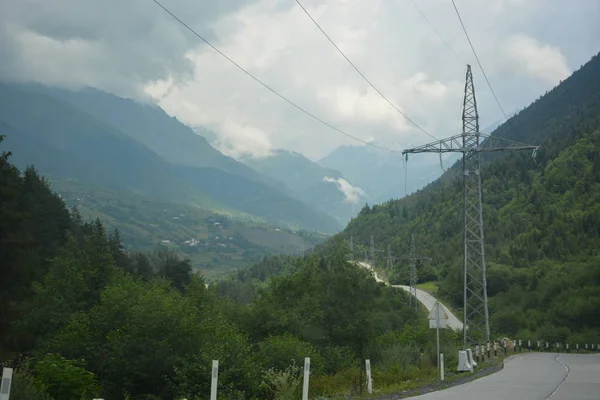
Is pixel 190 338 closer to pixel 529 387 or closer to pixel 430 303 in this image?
pixel 529 387

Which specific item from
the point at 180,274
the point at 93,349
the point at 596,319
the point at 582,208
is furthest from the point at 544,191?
the point at 93,349

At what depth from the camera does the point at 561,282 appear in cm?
9938

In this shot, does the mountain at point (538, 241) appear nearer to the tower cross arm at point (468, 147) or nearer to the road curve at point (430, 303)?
the road curve at point (430, 303)

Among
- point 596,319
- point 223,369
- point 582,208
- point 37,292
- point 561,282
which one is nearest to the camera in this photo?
A: point 223,369

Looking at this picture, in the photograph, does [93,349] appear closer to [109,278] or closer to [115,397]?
[115,397]

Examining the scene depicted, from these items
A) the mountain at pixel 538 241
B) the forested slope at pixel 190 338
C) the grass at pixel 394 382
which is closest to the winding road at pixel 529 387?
the grass at pixel 394 382

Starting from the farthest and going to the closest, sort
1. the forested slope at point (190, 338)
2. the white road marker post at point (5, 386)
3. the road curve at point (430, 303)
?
Answer: the road curve at point (430, 303), the forested slope at point (190, 338), the white road marker post at point (5, 386)

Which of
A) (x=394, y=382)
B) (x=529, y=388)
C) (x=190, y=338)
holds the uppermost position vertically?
(x=190, y=338)

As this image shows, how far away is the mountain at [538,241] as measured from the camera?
91.4 metres

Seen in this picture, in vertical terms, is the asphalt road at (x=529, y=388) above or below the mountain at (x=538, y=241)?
below

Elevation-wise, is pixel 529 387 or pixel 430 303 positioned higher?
pixel 430 303

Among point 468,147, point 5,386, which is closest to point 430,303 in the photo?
A: point 468,147

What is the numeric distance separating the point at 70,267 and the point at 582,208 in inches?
4206

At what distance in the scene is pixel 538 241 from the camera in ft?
439
